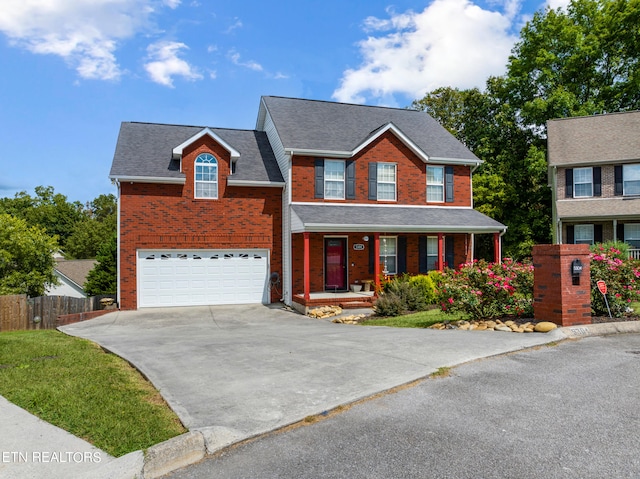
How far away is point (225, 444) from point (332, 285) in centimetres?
1493

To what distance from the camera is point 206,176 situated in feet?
61.8

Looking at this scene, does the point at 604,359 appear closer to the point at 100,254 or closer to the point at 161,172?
the point at 161,172

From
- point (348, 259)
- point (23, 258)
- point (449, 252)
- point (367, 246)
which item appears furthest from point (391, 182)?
point (23, 258)

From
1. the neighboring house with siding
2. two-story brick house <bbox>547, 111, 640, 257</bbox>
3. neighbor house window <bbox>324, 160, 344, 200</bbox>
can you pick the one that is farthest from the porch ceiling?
the neighboring house with siding

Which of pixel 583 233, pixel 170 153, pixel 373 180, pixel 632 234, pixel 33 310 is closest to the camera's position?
pixel 33 310

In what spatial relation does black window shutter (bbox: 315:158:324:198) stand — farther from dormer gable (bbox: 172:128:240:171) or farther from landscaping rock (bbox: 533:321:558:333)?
landscaping rock (bbox: 533:321:558:333)

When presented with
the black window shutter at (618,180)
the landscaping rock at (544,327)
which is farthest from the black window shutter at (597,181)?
the landscaping rock at (544,327)

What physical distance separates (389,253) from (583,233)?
473 inches

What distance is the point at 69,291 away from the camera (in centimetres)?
3381

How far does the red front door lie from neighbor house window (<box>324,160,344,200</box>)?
1850mm

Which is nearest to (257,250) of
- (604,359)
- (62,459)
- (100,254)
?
(100,254)

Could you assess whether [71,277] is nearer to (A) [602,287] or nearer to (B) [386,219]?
(B) [386,219]

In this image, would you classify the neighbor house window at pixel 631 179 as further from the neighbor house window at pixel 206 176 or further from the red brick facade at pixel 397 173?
the neighbor house window at pixel 206 176

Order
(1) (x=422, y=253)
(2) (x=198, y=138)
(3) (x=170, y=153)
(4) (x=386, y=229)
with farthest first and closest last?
(1) (x=422, y=253)
(3) (x=170, y=153)
(2) (x=198, y=138)
(4) (x=386, y=229)
